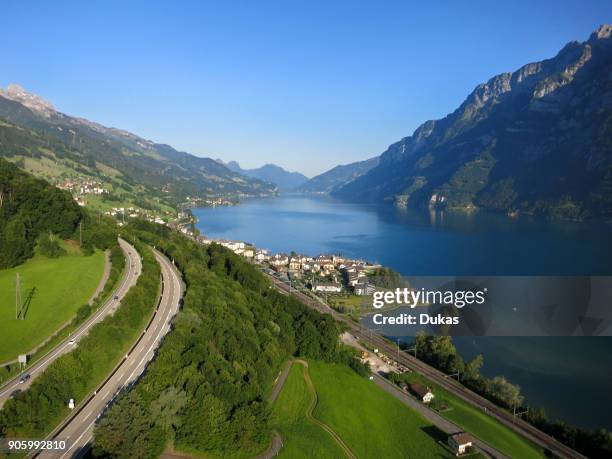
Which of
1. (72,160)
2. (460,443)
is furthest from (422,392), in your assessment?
(72,160)

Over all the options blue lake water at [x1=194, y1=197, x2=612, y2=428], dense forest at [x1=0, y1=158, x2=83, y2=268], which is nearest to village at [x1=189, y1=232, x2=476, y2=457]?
blue lake water at [x1=194, y1=197, x2=612, y2=428]

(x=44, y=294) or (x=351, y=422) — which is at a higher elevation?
(x=44, y=294)

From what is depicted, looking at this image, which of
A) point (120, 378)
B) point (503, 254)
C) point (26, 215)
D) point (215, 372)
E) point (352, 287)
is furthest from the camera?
point (503, 254)

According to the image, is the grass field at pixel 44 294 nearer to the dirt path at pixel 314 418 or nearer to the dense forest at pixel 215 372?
the dense forest at pixel 215 372

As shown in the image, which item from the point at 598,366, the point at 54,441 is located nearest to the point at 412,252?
the point at 598,366

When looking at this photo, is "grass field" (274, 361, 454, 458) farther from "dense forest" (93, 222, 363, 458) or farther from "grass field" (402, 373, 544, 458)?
"grass field" (402, 373, 544, 458)

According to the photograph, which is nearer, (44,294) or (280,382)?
(44,294)

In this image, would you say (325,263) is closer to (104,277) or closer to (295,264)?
(295,264)
